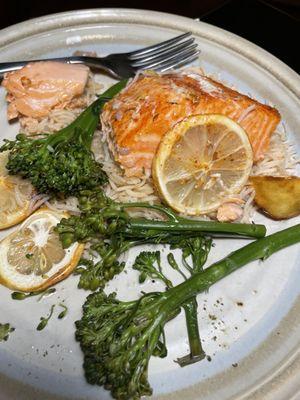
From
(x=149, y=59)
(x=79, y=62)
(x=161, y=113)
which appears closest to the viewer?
(x=161, y=113)

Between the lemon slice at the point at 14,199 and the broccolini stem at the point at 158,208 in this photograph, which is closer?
the broccolini stem at the point at 158,208

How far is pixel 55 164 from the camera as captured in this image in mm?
3227

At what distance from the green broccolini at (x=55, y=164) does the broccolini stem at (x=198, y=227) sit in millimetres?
551

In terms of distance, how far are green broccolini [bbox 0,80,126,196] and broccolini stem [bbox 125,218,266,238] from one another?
1.81 feet

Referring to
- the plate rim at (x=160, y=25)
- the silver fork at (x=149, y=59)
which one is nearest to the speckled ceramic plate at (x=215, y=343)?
the plate rim at (x=160, y=25)

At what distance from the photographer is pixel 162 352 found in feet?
8.86

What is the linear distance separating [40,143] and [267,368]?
235cm

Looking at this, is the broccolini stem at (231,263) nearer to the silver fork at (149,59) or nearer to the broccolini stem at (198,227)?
the broccolini stem at (198,227)

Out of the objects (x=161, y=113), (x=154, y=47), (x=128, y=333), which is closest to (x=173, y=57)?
(x=154, y=47)

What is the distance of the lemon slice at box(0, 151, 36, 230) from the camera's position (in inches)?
133

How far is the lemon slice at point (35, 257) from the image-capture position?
303 centimetres

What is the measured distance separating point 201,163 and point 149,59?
5.43 ft

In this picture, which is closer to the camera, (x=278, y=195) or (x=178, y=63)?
(x=278, y=195)

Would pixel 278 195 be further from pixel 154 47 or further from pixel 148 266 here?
pixel 154 47
